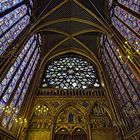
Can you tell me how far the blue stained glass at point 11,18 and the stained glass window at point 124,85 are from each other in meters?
8.50

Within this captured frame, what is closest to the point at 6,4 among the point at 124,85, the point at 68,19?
the point at 68,19

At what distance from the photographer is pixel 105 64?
15.6 m

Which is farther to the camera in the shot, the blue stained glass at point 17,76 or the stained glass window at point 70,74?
the stained glass window at point 70,74

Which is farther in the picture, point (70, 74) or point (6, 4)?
point (70, 74)

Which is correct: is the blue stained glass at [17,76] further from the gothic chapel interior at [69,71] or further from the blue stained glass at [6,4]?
the blue stained glass at [6,4]

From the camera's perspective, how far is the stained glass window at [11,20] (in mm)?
Answer: 9008

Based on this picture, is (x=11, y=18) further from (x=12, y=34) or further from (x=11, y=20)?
(x=12, y=34)

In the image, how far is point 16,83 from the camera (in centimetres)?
1069

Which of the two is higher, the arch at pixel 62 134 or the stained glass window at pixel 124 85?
the stained glass window at pixel 124 85

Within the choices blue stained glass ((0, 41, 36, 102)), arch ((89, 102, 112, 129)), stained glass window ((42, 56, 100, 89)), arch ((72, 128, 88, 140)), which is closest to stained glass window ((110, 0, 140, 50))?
stained glass window ((42, 56, 100, 89))

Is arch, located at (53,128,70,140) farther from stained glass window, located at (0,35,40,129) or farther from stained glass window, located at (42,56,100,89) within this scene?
stained glass window, located at (42,56,100,89)

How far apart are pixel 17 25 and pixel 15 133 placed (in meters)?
7.79

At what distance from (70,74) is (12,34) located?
7445 millimetres

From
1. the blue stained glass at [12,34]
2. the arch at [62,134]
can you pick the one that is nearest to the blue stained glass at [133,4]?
the blue stained glass at [12,34]
